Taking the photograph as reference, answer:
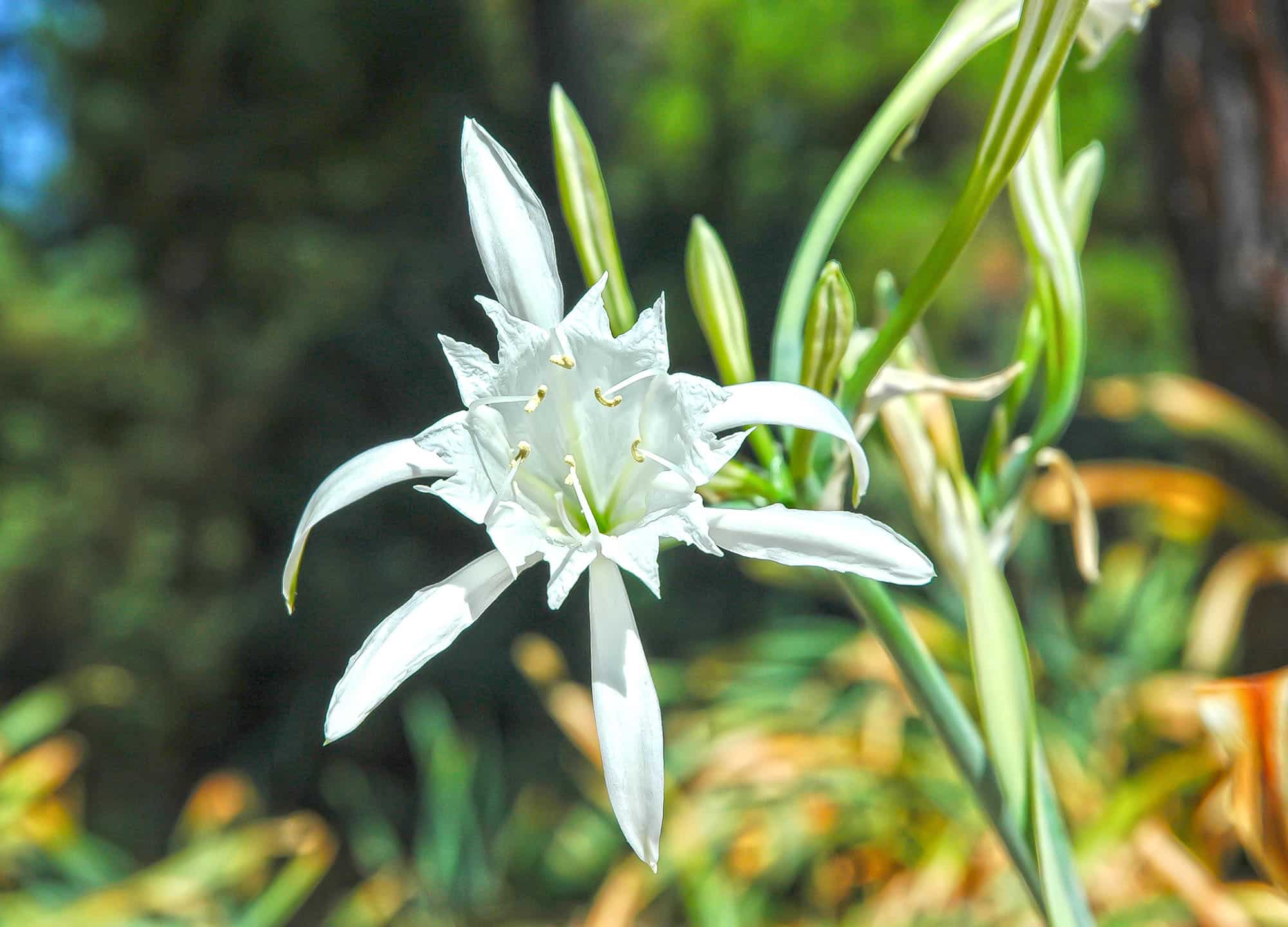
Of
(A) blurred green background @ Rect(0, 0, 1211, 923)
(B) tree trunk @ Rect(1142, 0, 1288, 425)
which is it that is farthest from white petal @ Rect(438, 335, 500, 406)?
(A) blurred green background @ Rect(0, 0, 1211, 923)

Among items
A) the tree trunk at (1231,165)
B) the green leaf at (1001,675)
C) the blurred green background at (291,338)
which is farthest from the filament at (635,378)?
the blurred green background at (291,338)

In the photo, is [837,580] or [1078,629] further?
[1078,629]

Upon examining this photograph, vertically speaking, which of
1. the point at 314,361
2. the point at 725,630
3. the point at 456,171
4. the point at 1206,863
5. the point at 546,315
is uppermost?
the point at 546,315

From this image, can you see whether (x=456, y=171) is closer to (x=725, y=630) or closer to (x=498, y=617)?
(x=498, y=617)

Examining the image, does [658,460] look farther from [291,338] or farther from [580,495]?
[291,338]

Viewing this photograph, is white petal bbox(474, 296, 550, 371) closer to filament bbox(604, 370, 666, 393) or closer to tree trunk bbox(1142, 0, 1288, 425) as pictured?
filament bbox(604, 370, 666, 393)

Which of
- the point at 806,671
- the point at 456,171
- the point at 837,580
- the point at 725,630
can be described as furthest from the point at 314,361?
the point at 837,580
